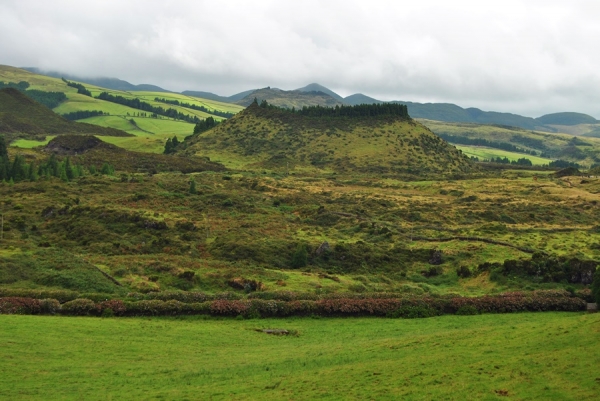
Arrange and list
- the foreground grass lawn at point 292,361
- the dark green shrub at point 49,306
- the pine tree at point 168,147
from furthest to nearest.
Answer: the pine tree at point 168,147 < the dark green shrub at point 49,306 < the foreground grass lawn at point 292,361

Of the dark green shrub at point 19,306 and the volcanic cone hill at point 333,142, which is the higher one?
the volcanic cone hill at point 333,142

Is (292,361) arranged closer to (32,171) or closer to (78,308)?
(78,308)

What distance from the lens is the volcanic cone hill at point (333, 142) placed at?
156750 millimetres

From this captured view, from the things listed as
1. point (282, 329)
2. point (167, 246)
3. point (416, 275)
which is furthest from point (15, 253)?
point (416, 275)

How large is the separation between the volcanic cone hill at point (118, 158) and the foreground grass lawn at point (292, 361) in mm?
106014

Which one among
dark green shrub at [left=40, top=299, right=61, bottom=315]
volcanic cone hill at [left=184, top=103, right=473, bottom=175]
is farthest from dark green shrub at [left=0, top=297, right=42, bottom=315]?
volcanic cone hill at [left=184, top=103, right=473, bottom=175]

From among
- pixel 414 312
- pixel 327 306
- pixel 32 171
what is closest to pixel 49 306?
pixel 327 306

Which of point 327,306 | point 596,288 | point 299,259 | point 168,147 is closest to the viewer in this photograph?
point 596,288

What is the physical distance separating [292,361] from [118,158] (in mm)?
130413

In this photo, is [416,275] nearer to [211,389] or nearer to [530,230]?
[530,230]

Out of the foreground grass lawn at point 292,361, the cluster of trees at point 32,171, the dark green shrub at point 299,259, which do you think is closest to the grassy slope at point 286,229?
the dark green shrub at point 299,259

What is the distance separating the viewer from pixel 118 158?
142625 millimetres

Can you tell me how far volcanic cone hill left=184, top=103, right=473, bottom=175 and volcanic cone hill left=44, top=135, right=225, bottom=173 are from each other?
17512mm

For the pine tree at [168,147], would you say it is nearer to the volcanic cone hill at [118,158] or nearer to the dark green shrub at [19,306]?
the volcanic cone hill at [118,158]
